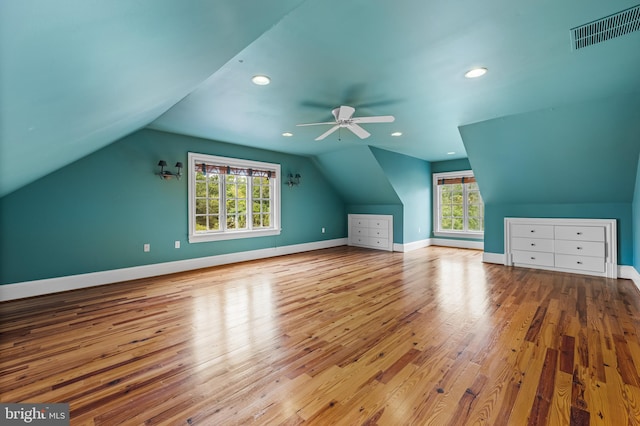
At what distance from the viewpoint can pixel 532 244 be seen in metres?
5.04

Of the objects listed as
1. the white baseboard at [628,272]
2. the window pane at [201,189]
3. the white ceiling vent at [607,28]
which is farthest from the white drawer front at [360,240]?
the white ceiling vent at [607,28]

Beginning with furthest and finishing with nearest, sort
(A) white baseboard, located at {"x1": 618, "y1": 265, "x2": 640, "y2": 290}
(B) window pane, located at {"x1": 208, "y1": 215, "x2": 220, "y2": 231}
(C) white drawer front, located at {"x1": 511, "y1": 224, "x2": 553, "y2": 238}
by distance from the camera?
1. (B) window pane, located at {"x1": 208, "y1": 215, "x2": 220, "y2": 231}
2. (C) white drawer front, located at {"x1": 511, "y1": 224, "x2": 553, "y2": 238}
3. (A) white baseboard, located at {"x1": 618, "y1": 265, "x2": 640, "y2": 290}

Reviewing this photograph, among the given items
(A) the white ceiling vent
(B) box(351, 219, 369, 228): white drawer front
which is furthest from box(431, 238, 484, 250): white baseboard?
(A) the white ceiling vent

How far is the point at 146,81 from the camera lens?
2.03m

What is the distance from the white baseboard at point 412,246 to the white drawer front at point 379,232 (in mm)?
355

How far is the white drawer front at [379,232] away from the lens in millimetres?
7176

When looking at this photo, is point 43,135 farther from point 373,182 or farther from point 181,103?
point 373,182

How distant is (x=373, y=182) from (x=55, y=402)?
600 cm

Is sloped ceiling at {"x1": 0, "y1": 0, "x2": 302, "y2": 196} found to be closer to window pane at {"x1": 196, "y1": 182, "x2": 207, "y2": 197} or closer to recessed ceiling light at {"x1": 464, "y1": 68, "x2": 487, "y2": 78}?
recessed ceiling light at {"x1": 464, "y1": 68, "x2": 487, "y2": 78}

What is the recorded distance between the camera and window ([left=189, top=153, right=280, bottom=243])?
5098mm

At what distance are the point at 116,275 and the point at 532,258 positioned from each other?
6984mm

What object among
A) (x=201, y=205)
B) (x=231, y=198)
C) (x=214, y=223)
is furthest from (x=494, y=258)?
(x=201, y=205)

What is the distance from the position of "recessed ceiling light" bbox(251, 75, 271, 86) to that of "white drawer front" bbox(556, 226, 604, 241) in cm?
531

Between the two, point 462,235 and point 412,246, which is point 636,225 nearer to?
point 462,235
